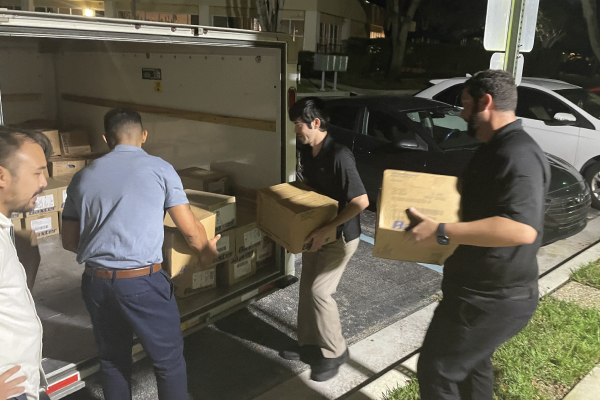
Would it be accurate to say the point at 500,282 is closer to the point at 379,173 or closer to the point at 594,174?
the point at 379,173

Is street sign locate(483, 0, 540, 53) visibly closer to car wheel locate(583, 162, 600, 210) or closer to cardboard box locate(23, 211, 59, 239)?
cardboard box locate(23, 211, 59, 239)

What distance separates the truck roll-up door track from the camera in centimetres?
440

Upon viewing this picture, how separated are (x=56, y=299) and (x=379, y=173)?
172 inches

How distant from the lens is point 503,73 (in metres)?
2.30

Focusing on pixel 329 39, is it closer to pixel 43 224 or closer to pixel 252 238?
pixel 43 224

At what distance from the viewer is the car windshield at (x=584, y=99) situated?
7914mm

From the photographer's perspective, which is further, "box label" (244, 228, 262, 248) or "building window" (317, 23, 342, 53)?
"building window" (317, 23, 342, 53)

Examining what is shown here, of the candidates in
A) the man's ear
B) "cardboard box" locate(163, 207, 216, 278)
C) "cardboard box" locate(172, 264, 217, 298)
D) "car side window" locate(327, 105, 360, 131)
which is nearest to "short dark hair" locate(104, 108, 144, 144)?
the man's ear

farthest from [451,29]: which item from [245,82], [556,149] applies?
[245,82]

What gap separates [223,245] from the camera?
13.6ft

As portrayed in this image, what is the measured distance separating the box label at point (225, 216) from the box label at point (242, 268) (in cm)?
40

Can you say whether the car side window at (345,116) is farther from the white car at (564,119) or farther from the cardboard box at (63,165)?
the cardboard box at (63,165)

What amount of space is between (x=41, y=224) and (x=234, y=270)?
2543mm

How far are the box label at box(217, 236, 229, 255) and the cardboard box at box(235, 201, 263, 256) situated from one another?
0.13 meters
